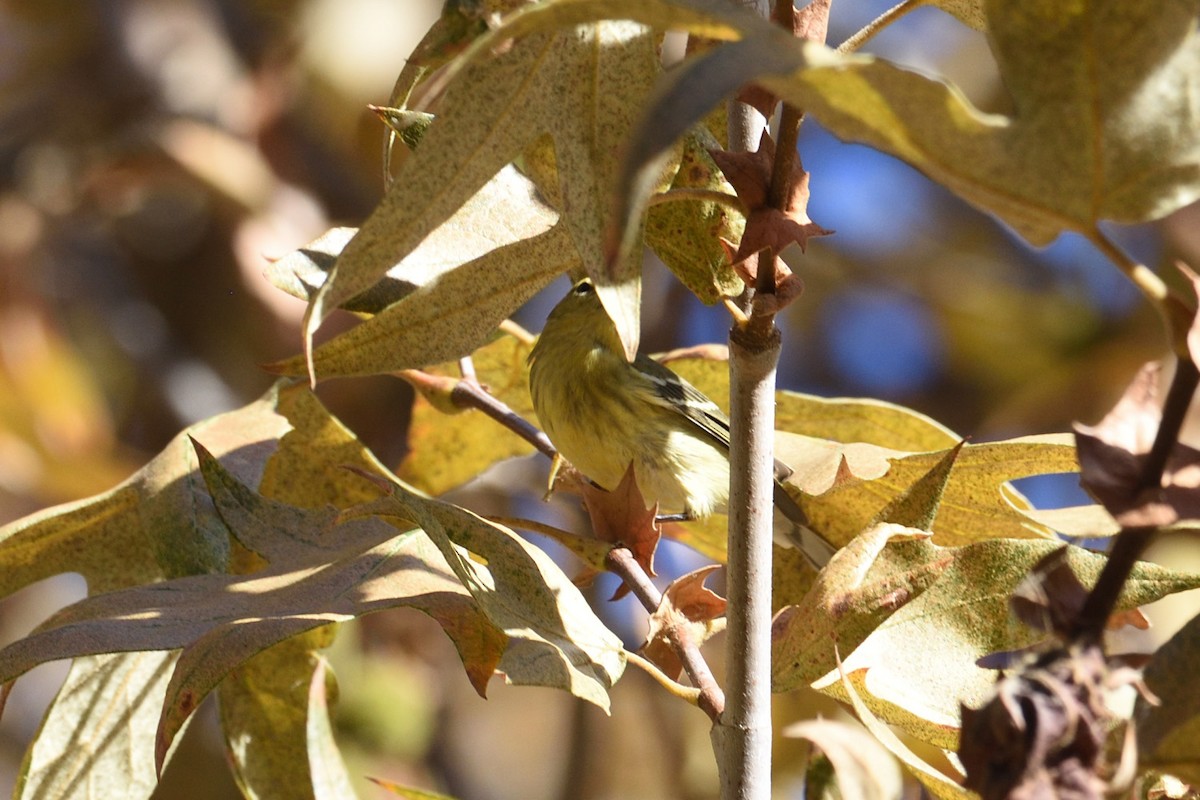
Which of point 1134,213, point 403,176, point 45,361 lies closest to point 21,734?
point 45,361

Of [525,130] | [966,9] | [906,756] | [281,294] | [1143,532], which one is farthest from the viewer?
[281,294]

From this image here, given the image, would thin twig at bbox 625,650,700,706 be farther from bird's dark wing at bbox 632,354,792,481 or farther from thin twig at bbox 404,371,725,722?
bird's dark wing at bbox 632,354,792,481

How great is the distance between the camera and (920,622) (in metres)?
1.09

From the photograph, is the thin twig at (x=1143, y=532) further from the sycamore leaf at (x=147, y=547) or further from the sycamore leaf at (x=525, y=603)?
the sycamore leaf at (x=147, y=547)

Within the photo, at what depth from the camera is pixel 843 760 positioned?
966 millimetres

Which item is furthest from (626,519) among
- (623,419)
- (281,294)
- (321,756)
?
(281,294)

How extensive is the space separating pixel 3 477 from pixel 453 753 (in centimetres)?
141

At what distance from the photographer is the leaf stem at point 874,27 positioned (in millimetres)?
982

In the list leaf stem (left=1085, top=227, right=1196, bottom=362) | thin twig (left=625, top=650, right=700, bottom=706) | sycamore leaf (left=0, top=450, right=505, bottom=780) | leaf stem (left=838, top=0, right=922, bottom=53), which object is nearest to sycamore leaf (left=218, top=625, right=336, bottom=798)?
A: sycamore leaf (left=0, top=450, right=505, bottom=780)

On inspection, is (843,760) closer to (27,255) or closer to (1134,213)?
(1134,213)

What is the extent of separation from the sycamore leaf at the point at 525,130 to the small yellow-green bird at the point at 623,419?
58.5 inches

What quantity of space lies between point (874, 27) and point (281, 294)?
8.33ft

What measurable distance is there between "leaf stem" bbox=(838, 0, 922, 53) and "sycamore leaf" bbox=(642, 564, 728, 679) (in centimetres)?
44

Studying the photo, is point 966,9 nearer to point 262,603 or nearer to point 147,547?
point 262,603
